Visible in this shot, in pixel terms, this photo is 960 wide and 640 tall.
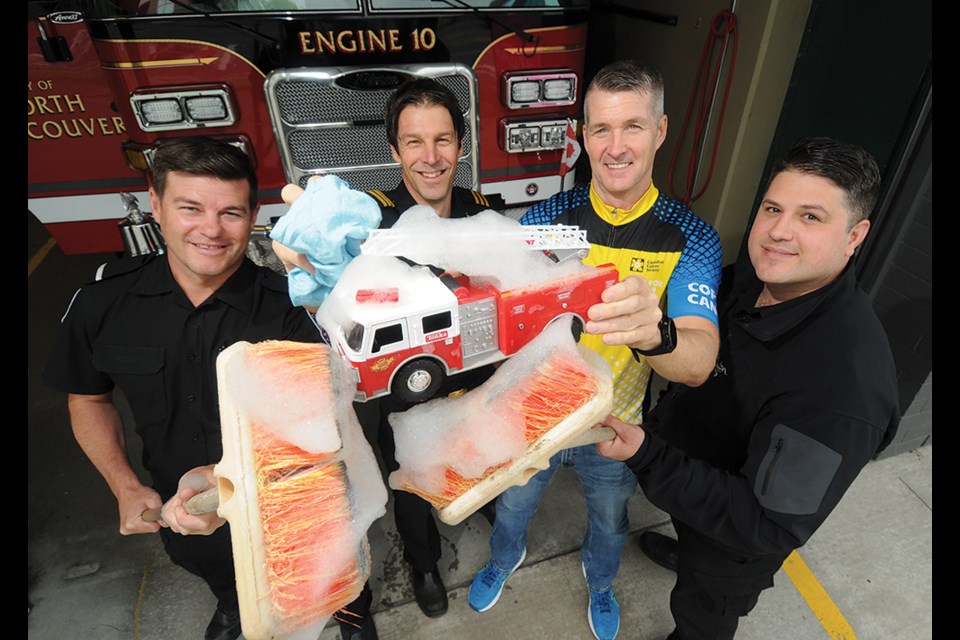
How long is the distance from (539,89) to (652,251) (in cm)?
243

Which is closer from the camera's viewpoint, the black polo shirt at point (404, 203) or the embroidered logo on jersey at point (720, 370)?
the embroidered logo on jersey at point (720, 370)

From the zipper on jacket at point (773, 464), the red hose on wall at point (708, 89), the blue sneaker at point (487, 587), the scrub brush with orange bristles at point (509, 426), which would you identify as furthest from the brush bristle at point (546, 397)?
the red hose on wall at point (708, 89)

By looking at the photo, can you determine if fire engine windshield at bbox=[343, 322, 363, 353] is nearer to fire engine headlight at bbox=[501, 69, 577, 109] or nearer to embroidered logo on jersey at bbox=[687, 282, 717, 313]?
embroidered logo on jersey at bbox=[687, 282, 717, 313]

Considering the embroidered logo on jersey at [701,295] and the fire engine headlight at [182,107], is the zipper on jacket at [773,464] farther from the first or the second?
the fire engine headlight at [182,107]

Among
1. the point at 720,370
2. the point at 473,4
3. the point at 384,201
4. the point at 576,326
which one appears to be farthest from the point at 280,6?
the point at 720,370

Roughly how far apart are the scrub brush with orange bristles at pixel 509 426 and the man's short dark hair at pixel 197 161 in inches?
50.7

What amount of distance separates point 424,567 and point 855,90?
14.9 ft

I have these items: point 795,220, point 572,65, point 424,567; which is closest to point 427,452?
point 795,220

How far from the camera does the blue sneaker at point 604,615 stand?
2.68 metres

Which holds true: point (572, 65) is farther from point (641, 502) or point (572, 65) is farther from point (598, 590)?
point (598, 590)

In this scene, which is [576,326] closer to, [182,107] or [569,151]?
[569,151]

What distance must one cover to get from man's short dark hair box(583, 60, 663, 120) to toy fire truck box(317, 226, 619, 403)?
0.67 meters

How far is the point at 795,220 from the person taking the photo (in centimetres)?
173

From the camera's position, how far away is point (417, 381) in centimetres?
136
